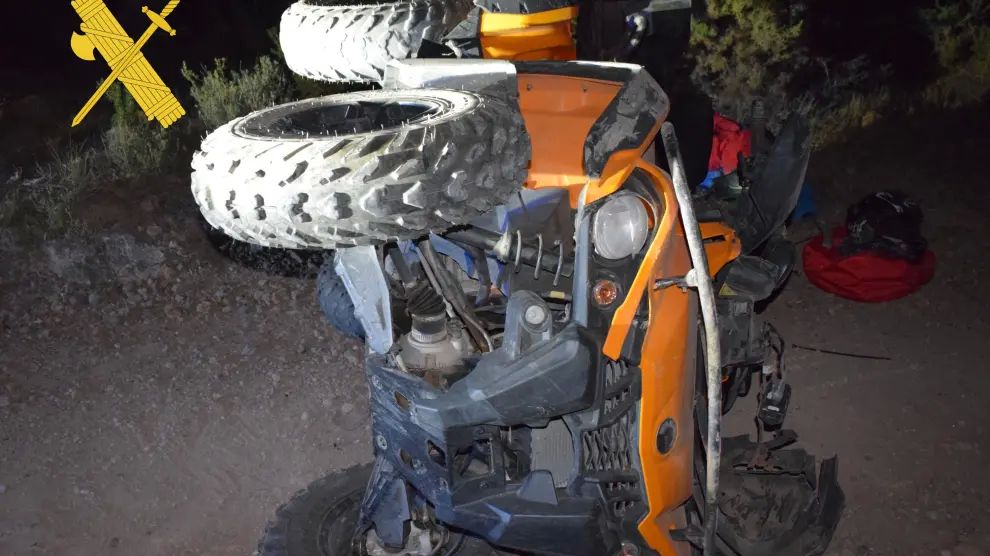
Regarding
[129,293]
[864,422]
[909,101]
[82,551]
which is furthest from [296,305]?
[909,101]

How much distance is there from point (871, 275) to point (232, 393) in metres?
3.69

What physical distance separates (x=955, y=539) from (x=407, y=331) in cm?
230

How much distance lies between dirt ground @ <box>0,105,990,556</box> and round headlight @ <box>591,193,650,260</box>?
1.80 m

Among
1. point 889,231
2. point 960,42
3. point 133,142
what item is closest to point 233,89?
point 133,142

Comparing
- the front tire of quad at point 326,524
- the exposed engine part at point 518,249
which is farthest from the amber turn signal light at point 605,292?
the front tire of quad at point 326,524

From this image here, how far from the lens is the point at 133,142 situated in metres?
6.22

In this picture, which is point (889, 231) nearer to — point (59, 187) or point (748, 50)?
point (748, 50)

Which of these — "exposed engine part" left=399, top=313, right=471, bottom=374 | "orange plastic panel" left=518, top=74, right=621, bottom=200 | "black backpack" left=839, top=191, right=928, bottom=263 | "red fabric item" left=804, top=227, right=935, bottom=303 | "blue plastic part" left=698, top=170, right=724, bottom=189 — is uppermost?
"orange plastic panel" left=518, top=74, right=621, bottom=200

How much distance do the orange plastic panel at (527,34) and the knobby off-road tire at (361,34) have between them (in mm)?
249

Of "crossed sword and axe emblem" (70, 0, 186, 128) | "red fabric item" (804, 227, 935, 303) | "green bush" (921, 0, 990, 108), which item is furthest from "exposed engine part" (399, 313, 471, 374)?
"green bush" (921, 0, 990, 108)

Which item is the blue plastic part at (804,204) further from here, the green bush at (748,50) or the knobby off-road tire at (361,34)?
the knobby off-road tire at (361,34)

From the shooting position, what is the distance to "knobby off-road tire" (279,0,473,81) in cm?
315

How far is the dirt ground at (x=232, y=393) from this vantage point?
12.1ft

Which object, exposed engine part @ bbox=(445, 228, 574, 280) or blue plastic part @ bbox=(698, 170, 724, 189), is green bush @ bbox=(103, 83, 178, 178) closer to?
blue plastic part @ bbox=(698, 170, 724, 189)
